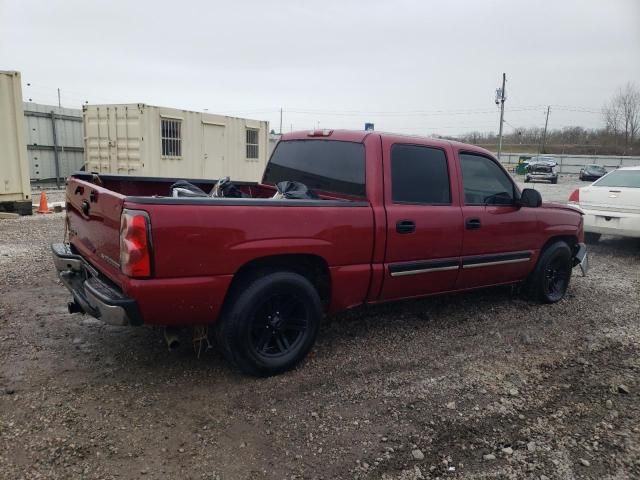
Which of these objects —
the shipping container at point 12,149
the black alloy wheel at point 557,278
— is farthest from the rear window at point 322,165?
the shipping container at point 12,149

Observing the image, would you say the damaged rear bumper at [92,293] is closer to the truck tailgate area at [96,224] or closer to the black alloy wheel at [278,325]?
the truck tailgate area at [96,224]

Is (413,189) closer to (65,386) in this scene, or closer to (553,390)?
(553,390)

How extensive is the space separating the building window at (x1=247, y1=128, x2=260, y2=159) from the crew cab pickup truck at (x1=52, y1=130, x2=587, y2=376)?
36.1 feet

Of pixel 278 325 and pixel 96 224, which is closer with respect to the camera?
pixel 96 224

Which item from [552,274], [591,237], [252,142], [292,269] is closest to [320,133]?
[292,269]

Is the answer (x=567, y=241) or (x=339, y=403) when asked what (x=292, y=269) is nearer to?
(x=339, y=403)

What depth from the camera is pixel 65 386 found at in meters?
3.30

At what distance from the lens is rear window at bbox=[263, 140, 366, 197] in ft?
13.1

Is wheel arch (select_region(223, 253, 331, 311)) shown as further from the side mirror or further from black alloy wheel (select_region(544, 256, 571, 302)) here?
black alloy wheel (select_region(544, 256, 571, 302))

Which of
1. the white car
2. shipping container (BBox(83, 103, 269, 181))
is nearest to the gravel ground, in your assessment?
the white car

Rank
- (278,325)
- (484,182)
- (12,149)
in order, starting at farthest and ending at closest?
(12,149) → (484,182) → (278,325)

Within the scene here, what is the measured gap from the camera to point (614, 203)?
8383 millimetres

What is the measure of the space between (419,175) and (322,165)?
0.84m

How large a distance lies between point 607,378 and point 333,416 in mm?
2288
